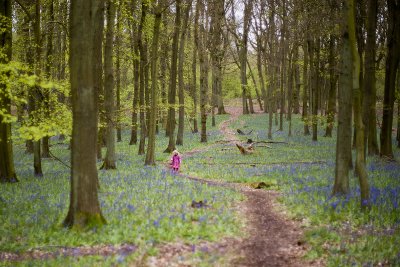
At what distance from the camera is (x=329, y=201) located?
10.9 meters

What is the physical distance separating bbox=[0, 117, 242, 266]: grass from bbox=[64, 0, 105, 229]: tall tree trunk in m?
0.59

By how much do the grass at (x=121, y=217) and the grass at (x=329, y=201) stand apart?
2.08 meters

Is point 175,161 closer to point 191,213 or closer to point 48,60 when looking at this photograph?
point 191,213

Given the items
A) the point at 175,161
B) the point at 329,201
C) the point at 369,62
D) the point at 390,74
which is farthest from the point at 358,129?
the point at 390,74

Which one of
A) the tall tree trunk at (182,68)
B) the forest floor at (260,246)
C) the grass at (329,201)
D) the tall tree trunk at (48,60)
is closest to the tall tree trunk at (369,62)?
the grass at (329,201)

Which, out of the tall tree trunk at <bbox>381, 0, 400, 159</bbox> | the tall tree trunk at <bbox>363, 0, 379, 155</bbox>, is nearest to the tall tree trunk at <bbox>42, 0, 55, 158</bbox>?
the tall tree trunk at <bbox>363, 0, 379, 155</bbox>

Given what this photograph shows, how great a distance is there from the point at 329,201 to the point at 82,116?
735 cm

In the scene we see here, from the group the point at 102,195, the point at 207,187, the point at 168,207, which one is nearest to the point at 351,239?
the point at 168,207

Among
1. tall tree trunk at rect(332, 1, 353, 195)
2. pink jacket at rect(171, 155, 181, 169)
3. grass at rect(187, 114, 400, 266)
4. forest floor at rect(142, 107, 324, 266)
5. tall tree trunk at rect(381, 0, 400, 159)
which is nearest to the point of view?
forest floor at rect(142, 107, 324, 266)

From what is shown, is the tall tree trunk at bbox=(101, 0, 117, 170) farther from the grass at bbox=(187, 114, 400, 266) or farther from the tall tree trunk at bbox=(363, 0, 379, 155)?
the tall tree trunk at bbox=(363, 0, 379, 155)

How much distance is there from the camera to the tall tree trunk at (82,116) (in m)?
8.40

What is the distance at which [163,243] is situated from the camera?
8055 mm

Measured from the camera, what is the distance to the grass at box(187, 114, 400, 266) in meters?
7.62

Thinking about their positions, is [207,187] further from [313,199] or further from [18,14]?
[18,14]
